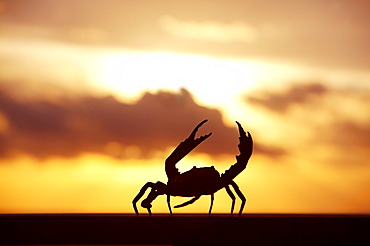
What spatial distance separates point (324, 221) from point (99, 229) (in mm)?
3415

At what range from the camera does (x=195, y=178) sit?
9.96m

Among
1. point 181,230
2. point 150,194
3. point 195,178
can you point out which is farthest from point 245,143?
point 181,230

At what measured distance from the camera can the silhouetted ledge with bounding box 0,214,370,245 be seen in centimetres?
864

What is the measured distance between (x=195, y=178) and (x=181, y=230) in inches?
58.0

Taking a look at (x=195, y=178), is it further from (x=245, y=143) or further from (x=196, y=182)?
(x=245, y=143)

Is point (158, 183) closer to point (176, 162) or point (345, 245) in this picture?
point (176, 162)

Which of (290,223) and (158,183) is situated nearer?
(290,223)

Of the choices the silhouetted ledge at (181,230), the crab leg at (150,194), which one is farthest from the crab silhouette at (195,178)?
the silhouetted ledge at (181,230)

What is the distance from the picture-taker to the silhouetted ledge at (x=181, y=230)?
8.64 meters

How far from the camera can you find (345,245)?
28.7ft

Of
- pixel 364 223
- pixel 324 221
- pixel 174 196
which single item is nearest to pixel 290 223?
pixel 324 221

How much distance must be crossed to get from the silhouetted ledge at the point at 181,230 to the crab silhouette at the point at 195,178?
3.97 feet

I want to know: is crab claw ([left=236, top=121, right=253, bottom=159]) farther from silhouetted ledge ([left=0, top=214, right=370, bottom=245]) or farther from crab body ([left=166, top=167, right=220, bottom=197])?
silhouetted ledge ([left=0, top=214, right=370, bottom=245])

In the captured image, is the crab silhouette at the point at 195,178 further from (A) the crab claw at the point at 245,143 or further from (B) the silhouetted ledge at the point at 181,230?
(B) the silhouetted ledge at the point at 181,230
